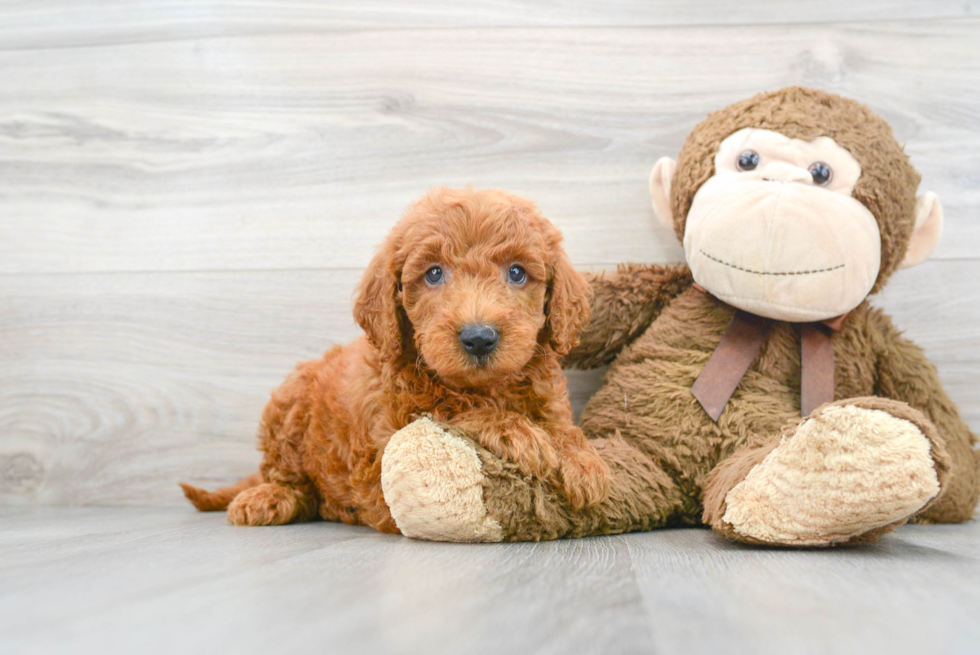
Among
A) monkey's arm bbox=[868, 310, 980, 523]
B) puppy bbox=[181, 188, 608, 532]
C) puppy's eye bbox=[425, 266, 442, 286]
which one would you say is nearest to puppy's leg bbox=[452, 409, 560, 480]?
puppy bbox=[181, 188, 608, 532]

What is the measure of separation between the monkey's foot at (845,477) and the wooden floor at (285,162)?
72cm

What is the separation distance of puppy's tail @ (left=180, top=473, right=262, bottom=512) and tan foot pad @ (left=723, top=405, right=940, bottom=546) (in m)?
1.16

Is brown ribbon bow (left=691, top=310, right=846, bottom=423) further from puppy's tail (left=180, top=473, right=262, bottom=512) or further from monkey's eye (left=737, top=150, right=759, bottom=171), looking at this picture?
puppy's tail (left=180, top=473, right=262, bottom=512)

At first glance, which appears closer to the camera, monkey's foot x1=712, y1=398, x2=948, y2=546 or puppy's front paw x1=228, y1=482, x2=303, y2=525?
monkey's foot x1=712, y1=398, x2=948, y2=546

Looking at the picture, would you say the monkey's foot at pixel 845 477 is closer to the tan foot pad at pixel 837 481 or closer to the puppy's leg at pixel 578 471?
the tan foot pad at pixel 837 481

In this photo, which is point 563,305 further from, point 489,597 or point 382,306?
point 489,597

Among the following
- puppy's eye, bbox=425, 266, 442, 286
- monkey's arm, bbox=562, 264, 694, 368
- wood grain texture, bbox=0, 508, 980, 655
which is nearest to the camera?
wood grain texture, bbox=0, 508, 980, 655

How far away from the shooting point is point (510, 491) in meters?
1.21

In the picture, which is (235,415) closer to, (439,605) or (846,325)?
(439,605)

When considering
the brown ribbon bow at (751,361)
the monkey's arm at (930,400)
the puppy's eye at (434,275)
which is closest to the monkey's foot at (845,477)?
the brown ribbon bow at (751,361)

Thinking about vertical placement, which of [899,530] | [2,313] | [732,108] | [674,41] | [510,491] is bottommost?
[899,530]

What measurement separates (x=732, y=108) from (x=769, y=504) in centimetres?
92

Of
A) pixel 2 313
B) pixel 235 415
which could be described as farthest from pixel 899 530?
pixel 2 313

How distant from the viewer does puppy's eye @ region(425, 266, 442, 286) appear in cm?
127
